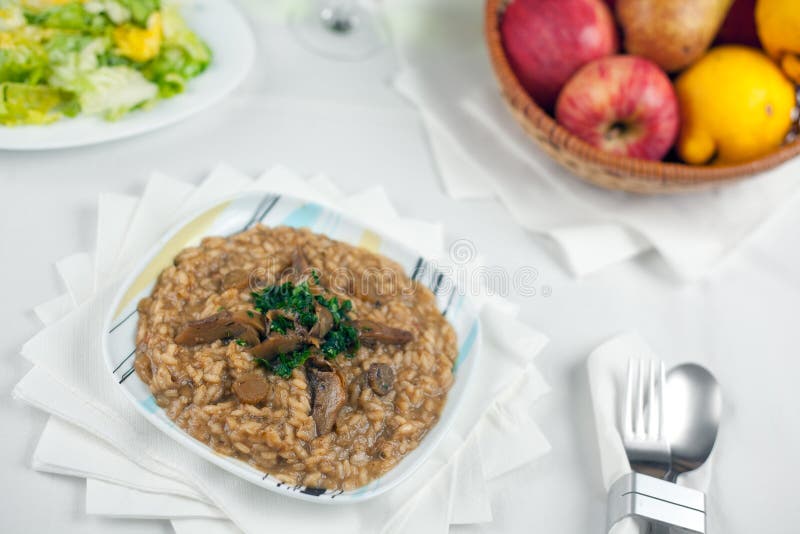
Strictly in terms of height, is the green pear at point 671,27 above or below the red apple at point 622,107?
above

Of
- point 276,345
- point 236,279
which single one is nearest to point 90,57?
point 236,279

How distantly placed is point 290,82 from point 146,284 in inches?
54.7

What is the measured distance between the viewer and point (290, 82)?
10.6 ft

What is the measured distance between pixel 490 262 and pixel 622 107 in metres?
0.76

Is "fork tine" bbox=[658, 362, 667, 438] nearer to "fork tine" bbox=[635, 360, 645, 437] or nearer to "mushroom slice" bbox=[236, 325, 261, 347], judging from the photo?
"fork tine" bbox=[635, 360, 645, 437]

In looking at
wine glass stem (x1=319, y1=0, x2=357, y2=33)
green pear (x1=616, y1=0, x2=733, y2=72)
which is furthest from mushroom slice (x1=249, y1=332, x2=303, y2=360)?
wine glass stem (x1=319, y1=0, x2=357, y2=33)

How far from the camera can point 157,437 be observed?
6.47 ft

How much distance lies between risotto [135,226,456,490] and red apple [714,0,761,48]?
176 centimetres

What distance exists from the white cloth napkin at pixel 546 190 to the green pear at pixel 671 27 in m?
0.57

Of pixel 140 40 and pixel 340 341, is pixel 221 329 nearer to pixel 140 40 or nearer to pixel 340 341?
pixel 340 341

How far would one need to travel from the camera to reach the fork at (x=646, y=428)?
86.4 inches

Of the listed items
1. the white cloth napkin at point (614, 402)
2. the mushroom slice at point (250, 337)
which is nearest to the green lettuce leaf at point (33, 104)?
the mushroom slice at point (250, 337)

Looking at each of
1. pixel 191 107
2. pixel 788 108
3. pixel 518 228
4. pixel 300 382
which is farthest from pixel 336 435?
pixel 788 108

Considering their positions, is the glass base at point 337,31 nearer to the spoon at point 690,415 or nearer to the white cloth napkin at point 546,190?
the white cloth napkin at point 546,190
